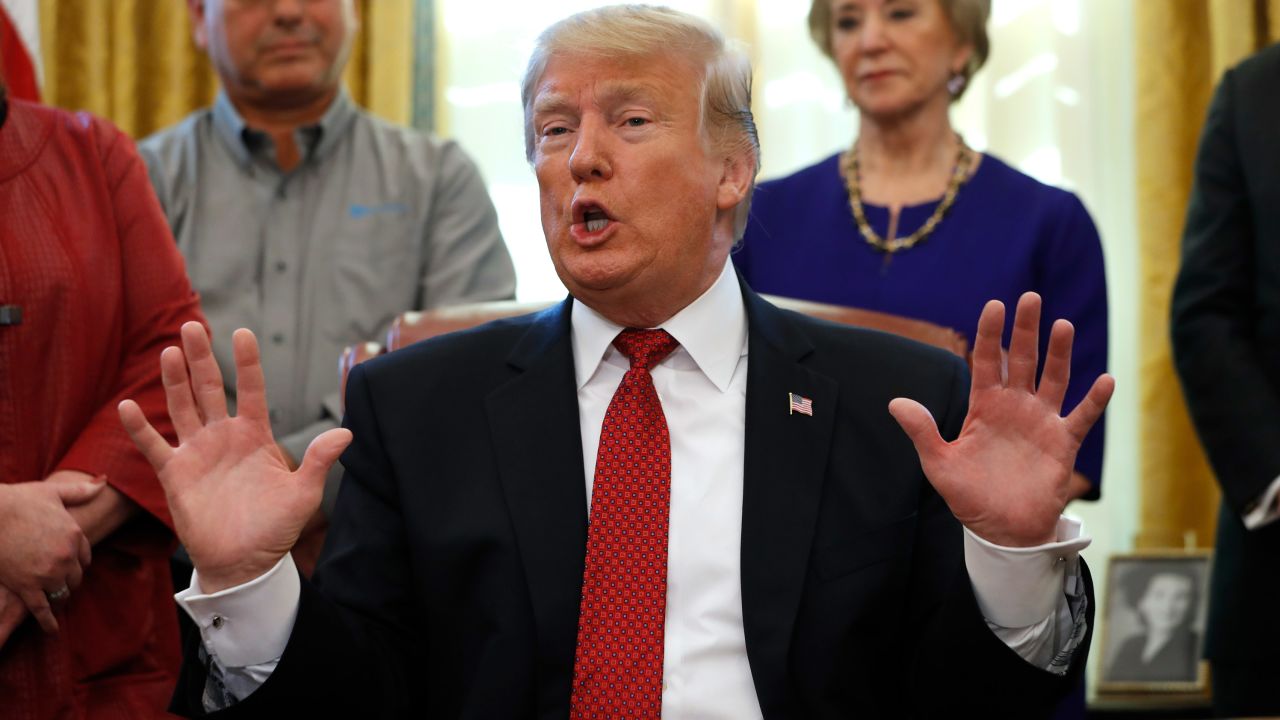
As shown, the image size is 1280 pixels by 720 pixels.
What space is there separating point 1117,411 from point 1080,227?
1401mm

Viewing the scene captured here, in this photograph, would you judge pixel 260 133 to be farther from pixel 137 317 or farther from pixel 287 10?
pixel 137 317

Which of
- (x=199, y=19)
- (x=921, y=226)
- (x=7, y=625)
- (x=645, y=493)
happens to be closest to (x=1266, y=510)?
(x=921, y=226)

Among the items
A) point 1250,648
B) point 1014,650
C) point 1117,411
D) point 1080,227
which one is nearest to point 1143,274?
point 1117,411

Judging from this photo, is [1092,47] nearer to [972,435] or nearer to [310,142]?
[310,142]

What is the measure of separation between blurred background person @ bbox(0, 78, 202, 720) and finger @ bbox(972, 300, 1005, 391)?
115 centimetres

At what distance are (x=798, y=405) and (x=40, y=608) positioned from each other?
3.37 feet

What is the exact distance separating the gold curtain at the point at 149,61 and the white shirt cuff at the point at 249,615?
242 centimetres

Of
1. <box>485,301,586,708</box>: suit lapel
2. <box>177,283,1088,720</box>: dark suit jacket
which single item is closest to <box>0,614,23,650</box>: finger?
<box>177,283,1088,720</box>: dark suit jacket

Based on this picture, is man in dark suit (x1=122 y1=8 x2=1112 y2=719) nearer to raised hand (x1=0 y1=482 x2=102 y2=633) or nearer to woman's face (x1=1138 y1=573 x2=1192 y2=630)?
raised hand (x1=0 y1=482 x2=102 y2=633)

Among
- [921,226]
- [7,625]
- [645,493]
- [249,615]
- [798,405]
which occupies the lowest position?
[7,625]

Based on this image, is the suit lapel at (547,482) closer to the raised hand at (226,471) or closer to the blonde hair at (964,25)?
the raised hand at (226,471)

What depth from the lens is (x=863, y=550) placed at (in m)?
1.78

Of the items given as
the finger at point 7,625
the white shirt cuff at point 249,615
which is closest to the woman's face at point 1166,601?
the white shirt cuff at point 249,615

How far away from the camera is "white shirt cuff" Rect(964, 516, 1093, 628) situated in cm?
159
